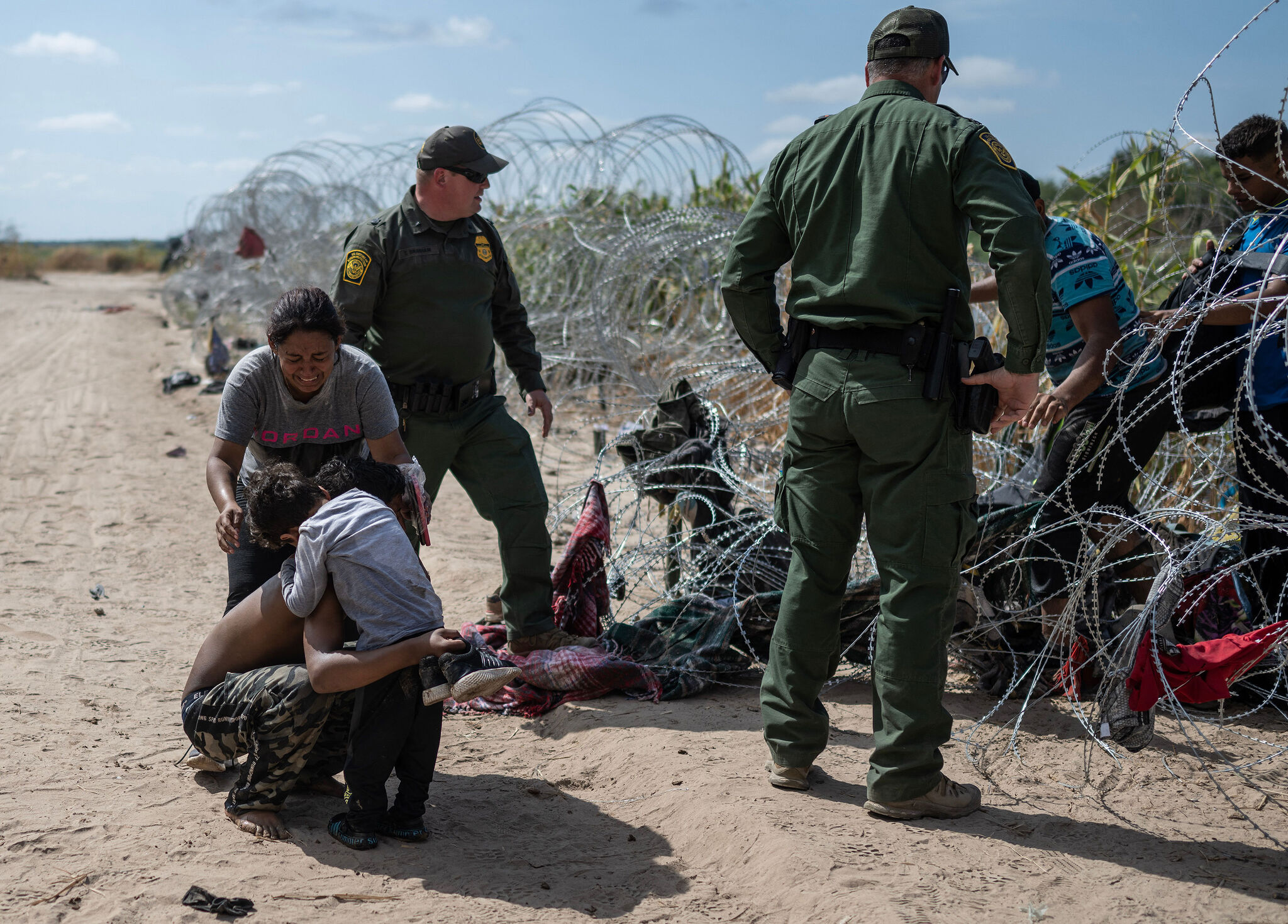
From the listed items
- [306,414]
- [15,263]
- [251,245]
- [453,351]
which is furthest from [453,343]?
[15,263]

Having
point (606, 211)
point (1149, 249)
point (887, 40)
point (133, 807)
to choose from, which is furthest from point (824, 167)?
point (606, 211)

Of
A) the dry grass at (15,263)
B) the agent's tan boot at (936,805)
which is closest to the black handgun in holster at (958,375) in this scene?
the agent's tan boot at (936,805)

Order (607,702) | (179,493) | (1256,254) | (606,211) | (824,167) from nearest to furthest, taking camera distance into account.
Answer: (824,167) → (1256,254) → (607,702) → (179,493) → (606,211)

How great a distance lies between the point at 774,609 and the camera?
399 centimetres

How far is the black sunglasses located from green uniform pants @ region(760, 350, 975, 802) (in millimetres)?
1689

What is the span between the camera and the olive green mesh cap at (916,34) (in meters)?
2.72

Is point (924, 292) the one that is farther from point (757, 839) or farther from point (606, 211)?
point (606, 211)

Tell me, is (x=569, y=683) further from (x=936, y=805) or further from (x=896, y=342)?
(x=896, y=342)

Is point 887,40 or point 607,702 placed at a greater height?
point 887,40

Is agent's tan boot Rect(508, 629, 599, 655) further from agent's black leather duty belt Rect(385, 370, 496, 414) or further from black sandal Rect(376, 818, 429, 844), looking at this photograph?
black sandal Rect(376, 818, 429, 844)

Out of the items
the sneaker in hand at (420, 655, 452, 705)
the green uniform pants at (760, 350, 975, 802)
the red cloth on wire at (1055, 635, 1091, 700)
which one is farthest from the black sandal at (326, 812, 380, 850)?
the red cloth on wire at (1055, 635, 1091, 700)

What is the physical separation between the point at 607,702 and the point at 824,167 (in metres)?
2.02

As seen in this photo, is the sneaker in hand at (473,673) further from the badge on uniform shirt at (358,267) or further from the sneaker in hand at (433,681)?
the badge on uniform shirt at (358,267)

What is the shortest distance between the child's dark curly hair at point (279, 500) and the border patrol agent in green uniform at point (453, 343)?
1281 millimetres
